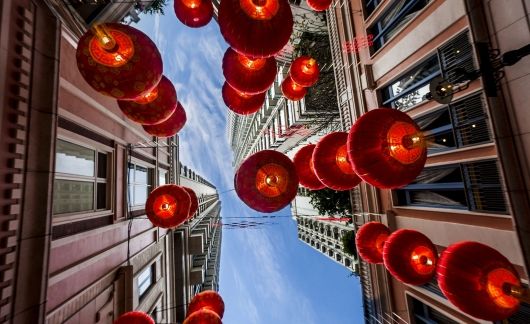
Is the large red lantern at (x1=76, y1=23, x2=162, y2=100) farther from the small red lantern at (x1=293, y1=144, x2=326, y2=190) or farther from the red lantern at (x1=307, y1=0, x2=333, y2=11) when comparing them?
the red lantern at (x1=307, y1=0, x2=333, y2=11)

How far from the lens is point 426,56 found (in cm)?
815

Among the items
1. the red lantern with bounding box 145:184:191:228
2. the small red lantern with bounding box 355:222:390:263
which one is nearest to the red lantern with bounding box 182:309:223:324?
the red lantern with bounding box 145:184:191:228

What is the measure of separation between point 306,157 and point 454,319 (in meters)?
6.09

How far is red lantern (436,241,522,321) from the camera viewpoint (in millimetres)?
4145

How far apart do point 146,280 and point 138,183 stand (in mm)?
4717

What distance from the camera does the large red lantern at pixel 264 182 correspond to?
5.91 meters

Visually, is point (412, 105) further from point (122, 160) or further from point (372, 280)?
point (122, 160)

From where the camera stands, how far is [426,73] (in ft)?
27.6

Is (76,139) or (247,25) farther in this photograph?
(76,139)

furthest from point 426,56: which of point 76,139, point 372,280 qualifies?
point 76,139

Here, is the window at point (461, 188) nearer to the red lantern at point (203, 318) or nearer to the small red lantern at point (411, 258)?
the small red lantern at point (411, 258)

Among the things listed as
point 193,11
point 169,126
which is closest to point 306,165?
point 169,126

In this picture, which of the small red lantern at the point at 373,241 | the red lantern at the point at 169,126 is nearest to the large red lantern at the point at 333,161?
the small red lantern at the point at 373,241

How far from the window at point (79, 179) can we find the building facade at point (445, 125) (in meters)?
9.28
